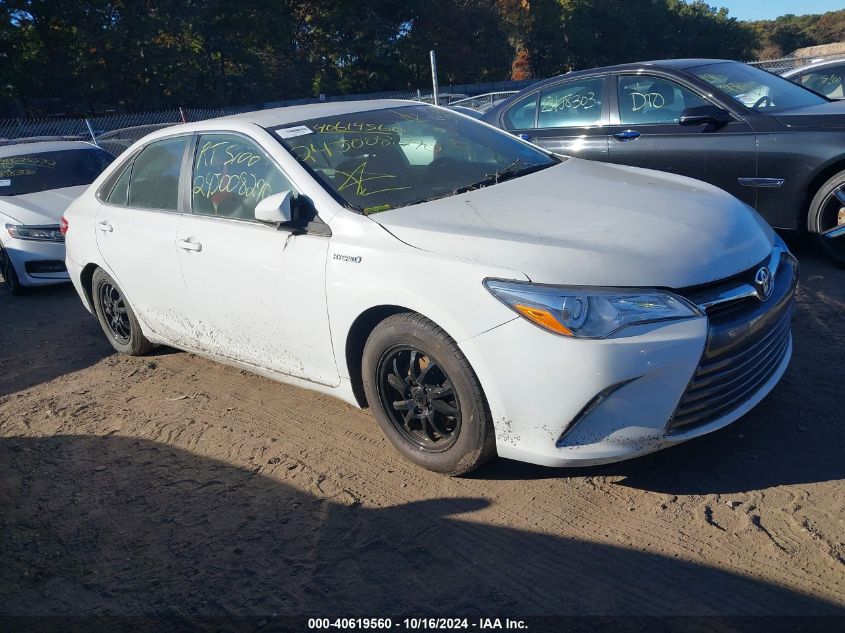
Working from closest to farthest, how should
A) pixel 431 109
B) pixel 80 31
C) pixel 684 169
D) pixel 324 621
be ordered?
pixel 324 621 → pixel 431 109 → pixel 684 169 → pixel 80 31

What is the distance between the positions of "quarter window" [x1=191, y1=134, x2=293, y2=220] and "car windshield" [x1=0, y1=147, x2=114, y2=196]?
212 inches

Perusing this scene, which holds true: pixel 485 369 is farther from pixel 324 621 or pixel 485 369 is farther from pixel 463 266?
pixel 324 621

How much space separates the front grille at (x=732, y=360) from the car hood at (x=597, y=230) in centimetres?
18

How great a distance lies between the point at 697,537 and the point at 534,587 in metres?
0.68

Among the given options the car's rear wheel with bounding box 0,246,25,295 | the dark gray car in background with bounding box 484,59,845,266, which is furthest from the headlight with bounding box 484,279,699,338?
the car's rear wheel with bounding box 0,246,25,295

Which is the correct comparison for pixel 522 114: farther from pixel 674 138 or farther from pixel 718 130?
pixel 718 130

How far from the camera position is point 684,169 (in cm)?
627

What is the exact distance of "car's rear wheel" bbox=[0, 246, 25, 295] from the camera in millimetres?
8156

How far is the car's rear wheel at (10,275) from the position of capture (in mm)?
8156

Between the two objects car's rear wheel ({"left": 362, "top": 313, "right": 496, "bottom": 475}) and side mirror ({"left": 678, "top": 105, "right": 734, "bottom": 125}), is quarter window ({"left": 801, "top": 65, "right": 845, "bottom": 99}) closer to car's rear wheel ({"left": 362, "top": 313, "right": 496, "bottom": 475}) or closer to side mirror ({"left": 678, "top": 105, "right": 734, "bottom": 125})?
side mirror ({"left": 678, "top": 105, "right": 734, "bottom": 125})

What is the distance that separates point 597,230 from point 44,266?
22.4 ft

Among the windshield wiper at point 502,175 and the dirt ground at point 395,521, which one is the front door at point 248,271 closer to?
the dirt ground at point 395,521

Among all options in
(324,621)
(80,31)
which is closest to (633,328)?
(324,621)

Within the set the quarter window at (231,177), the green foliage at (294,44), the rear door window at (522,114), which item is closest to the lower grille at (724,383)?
the quarter window at (231,177)
